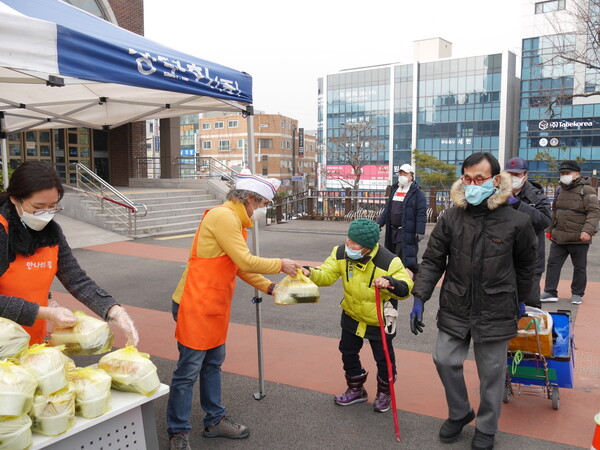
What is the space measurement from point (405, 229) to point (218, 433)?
15.7 ft

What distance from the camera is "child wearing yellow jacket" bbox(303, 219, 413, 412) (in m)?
3.64

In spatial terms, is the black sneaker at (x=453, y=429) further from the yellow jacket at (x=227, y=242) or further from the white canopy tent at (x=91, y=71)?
the yellow jacket at (x=227, y=242)

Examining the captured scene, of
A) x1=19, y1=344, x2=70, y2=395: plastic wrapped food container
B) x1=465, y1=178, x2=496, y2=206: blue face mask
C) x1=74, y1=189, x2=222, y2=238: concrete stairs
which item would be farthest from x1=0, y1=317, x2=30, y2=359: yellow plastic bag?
x1=74, y1=189, x2=222, y2=238: concrete stairs

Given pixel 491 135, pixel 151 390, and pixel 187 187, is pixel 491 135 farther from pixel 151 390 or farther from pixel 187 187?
pixel 151 390

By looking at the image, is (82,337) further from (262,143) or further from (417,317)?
(262,143)

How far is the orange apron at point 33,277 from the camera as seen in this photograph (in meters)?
2.68

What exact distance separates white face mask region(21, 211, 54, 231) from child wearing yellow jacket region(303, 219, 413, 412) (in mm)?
1795

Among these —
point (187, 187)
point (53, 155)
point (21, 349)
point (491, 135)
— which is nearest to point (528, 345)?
point (21, 349)

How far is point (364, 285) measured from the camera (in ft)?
12.2

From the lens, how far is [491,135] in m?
A: 69.7

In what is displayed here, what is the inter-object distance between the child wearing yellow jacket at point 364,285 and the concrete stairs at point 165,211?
437 inches

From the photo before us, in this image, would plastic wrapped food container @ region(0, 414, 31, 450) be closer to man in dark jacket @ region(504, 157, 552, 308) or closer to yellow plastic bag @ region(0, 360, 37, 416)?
yellow plastic bag @ region(0, 360, 37, 416)

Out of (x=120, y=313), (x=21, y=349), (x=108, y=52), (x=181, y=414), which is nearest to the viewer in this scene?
(x=21, y=349)

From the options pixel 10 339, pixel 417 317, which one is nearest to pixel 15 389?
pixel 10 339
